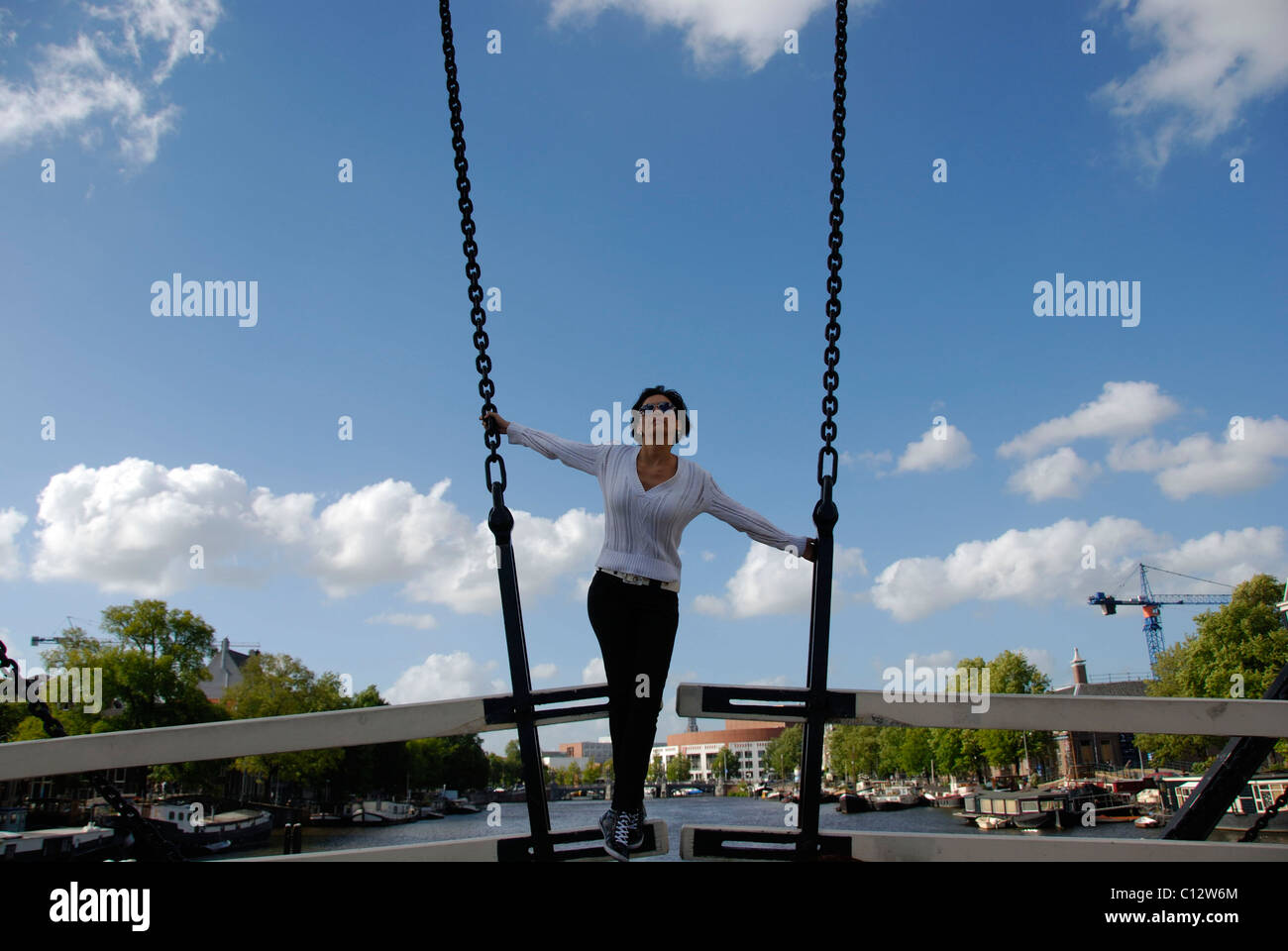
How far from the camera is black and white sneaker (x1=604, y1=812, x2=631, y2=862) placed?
3.00 metres

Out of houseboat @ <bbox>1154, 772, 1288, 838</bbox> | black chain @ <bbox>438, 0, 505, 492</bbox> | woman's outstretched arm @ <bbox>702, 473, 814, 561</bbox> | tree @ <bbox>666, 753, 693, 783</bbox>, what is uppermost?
black chain @ <bbox>438, 0, 505, 492</bbox>

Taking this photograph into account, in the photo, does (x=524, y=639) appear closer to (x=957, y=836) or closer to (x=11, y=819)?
(x=957, y=836)

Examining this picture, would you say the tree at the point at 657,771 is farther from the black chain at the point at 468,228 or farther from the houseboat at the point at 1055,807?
the black chain at the point at 468,228

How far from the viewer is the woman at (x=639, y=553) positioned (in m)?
3.16

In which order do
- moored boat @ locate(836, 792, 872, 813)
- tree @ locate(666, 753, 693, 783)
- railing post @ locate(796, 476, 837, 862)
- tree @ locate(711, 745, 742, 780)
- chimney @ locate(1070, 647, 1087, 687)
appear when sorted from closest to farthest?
1. railing post @ locate(796, 476, 837, 862)
2. moored boat @ locate(836, 792, 872, 813)
3. chimney @ locate(1070, 647, 1087, 687)
4. tree @ locate(666, 753, 693, 783)
5. tree @ locate(711, 745, 742, 780)

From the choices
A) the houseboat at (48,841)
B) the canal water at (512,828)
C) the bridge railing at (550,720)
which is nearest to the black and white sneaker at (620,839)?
the bridge railing at (550,720)

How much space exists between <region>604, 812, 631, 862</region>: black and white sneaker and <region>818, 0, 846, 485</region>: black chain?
1.39m

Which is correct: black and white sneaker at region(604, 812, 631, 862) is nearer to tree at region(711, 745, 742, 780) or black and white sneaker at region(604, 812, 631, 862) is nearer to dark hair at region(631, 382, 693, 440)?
dark hair at region(631, 382, 693, 440)

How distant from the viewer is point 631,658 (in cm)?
327

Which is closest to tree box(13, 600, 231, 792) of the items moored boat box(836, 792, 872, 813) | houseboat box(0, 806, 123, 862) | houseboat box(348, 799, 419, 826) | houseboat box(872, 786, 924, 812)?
houseboat box(0, 806, 123, 862)

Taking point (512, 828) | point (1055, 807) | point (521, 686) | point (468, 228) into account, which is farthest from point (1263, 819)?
point (512, 828)

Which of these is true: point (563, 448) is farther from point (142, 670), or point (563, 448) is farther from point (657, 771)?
point (657, 771)

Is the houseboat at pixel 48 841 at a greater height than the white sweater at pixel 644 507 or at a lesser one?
lesser

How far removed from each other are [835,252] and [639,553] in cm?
141
